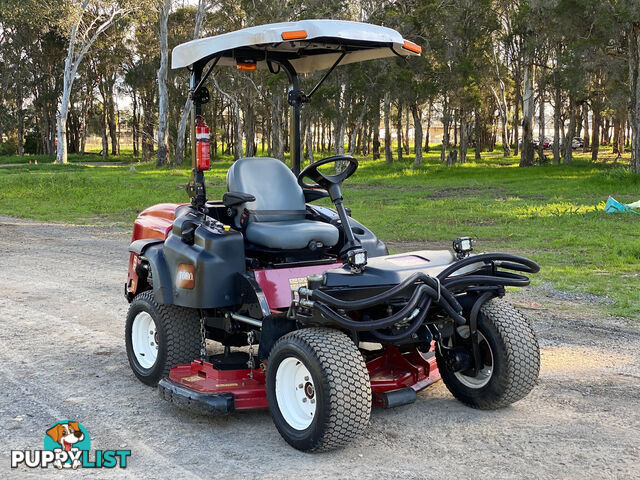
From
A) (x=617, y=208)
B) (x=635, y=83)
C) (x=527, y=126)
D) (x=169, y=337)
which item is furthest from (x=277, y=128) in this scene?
(x=169, y=337)

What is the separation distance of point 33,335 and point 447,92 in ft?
129

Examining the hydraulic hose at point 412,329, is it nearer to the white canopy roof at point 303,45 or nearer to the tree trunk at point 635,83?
the white canopy roof at point 303,45

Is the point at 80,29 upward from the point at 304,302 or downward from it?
upward

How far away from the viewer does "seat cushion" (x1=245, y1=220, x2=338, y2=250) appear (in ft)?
16.8

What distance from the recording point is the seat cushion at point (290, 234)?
202 inches

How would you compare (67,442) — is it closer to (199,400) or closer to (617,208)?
(199,400)

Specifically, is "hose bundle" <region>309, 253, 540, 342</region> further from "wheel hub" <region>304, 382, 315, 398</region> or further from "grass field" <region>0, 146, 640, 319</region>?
"grass field" <region>0, 146, 640, 319</region>

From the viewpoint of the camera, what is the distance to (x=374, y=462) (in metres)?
4.19

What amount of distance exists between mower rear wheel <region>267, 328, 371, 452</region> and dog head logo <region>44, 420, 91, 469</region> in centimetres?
112

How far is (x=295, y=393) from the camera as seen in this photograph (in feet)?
14.8

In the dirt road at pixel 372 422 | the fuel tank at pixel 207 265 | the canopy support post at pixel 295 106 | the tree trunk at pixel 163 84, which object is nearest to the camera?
the dirt road at pixel 372 422

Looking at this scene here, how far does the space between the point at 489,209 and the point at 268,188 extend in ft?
44.9

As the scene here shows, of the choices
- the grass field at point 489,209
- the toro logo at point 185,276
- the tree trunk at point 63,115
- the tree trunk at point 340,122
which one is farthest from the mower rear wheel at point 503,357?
the tree trunk at point 63,115

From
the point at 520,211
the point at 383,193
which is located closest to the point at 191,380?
the point at 520,211
